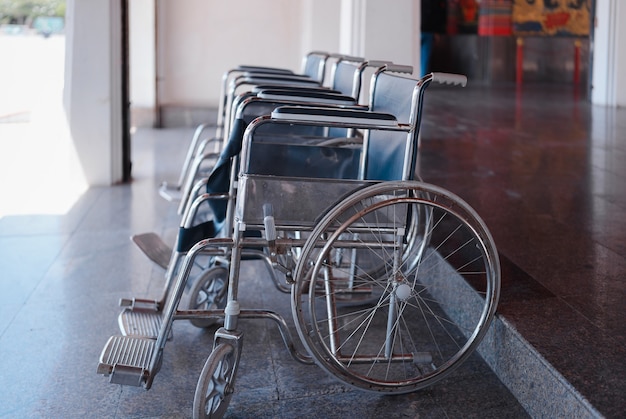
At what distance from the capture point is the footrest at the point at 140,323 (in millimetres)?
2534

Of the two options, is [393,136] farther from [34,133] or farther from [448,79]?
[34,133]

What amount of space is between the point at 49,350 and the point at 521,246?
186cm

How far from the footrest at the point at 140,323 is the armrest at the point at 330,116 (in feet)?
2.84

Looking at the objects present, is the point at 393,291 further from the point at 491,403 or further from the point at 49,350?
the point at 49,350

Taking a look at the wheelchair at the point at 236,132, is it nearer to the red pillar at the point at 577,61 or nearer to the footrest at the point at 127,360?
the footrest at the point at 127,360

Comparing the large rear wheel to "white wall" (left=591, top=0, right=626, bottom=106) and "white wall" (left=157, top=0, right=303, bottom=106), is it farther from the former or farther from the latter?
"white wall" (left=591, top=0, right=626, bottom=106)

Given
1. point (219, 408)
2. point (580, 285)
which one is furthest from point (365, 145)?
point (219, 408)

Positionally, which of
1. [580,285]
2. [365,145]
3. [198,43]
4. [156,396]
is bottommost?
[156,396]

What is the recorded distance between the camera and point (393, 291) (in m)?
2.19

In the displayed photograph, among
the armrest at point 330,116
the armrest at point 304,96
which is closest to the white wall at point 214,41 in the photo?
the armrest at point 304,96

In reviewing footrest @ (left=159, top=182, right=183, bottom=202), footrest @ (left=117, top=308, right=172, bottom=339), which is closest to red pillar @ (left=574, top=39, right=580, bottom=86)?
footrest @ (left=159, top=182, right=183, bottom=202)

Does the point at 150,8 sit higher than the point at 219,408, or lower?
higher

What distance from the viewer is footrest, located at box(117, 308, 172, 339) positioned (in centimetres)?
253

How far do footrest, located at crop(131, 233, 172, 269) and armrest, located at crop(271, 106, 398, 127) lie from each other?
1124mm
